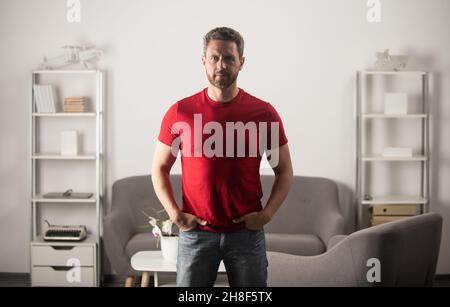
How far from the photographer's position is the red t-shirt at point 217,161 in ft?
6.68

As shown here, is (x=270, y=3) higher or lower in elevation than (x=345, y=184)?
higher

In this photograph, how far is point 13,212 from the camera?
4.32 meters

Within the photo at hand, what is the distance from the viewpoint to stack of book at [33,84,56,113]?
13.6 ft

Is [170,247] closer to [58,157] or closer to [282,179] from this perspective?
[58,157]

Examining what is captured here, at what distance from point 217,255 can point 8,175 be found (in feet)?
8.92

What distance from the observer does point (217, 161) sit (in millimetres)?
2053

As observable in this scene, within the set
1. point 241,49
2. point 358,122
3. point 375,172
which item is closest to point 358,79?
point 358,122

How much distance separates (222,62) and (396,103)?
2.42m

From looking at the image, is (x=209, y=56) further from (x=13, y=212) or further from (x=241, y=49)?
(x=13, y=212)

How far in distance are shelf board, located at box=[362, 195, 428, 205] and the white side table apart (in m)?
1.27

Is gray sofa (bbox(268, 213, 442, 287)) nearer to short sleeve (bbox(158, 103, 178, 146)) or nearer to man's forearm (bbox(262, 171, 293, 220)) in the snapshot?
man's forearm (bbox(262, 171, 293, 220))

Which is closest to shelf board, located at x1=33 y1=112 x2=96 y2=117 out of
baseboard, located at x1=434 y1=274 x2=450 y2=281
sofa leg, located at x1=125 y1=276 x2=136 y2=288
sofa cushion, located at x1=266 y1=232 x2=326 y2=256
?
sofa leg, located at x1=125 y1=276 x2=136 y2=288

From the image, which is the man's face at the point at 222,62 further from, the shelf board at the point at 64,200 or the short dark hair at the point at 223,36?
the shelf board at the point at 64,200
